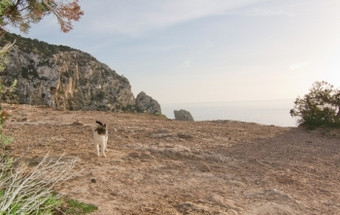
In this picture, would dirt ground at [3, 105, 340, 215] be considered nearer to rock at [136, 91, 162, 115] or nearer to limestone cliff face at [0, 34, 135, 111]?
limestone cliff face at [0, 34, 135, 111]

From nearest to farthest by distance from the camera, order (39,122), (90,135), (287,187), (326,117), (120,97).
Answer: (287,187)
(90,135)
(39,122)
(326,117)
(120,97)

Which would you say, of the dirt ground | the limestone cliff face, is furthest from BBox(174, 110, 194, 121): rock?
the dirt ground

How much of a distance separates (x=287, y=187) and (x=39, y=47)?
39.4 meters

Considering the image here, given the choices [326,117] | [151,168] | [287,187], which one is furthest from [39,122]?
[326,117]

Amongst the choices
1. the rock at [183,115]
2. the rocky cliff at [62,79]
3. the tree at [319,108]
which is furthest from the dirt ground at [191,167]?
the rocky cliff at [62,79]

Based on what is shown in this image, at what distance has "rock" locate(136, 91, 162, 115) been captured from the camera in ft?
141

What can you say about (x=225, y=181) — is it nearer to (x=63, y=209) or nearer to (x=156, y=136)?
(x=63, y=209)

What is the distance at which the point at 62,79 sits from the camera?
137 ft

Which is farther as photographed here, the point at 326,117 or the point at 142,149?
the point at 326,117

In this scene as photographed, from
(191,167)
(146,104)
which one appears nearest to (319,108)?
(191,167)

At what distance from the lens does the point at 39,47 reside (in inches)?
1679

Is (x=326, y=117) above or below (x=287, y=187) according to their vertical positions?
above

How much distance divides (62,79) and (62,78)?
161mm

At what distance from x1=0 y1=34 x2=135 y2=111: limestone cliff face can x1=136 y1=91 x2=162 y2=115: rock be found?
4.41 feet
